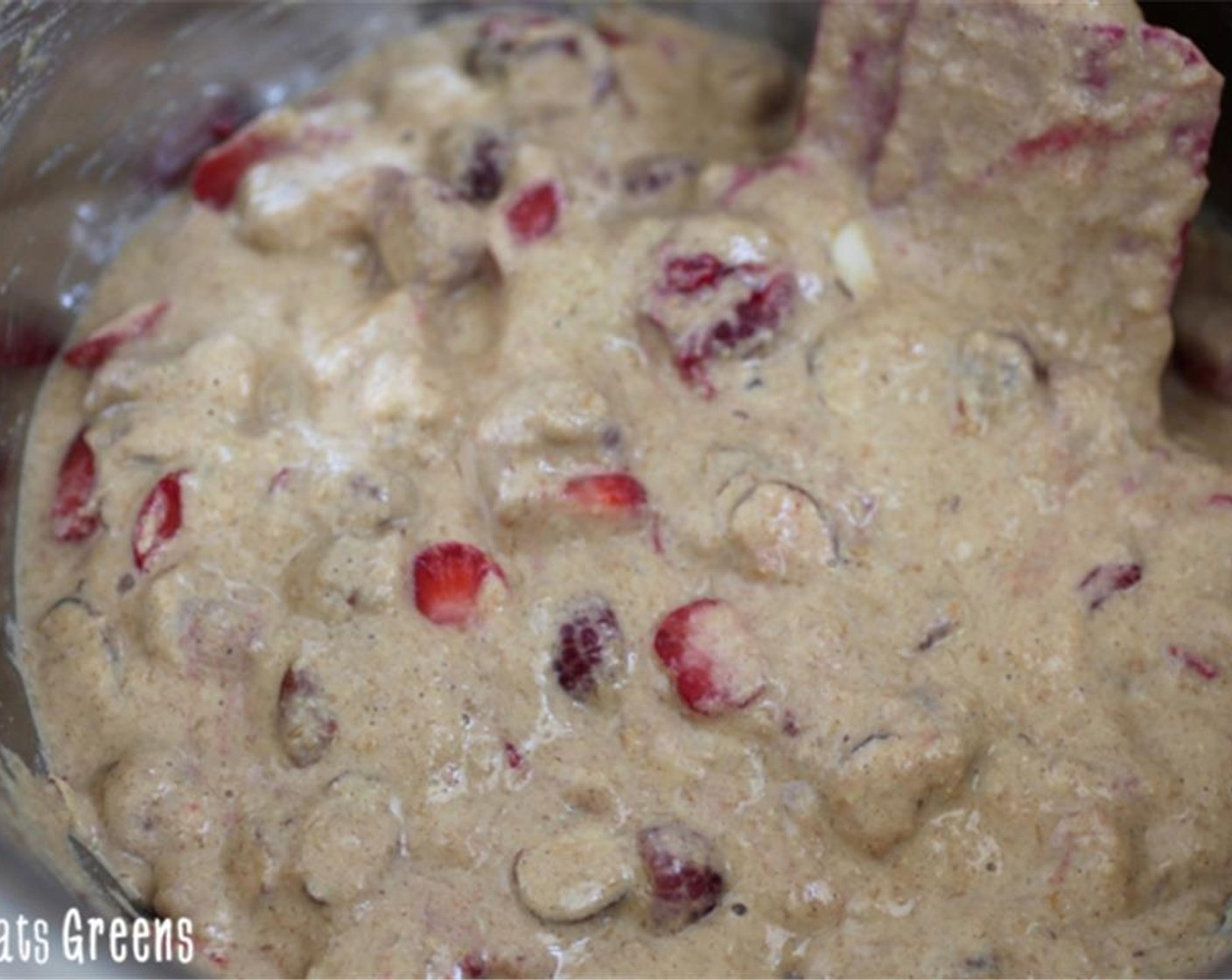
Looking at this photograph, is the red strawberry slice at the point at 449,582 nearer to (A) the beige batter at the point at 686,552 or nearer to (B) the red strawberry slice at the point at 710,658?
(A) the beige batter at the point at 686,552

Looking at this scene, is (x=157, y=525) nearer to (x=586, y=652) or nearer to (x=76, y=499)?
(x=76, y=499)

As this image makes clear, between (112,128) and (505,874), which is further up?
→ (112,128)

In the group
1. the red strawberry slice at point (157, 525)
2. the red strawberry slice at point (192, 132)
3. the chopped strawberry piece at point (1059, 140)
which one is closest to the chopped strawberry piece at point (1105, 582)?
the chopped strawberry piece at point (1059, 140)

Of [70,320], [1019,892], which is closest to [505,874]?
[1019,892]

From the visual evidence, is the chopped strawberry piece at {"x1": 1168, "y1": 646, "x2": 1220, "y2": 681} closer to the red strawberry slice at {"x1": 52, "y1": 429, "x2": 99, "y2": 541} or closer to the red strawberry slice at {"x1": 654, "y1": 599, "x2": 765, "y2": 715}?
the red strawberry slice at {"x1": 654, "y1": 599, "x2": 765, "y2": 715}

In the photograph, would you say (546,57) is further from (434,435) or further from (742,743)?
(742,743)

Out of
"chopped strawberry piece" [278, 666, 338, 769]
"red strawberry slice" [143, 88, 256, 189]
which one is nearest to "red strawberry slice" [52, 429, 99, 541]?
"chopped strawberry piece" [278, 666, 338, 769]
